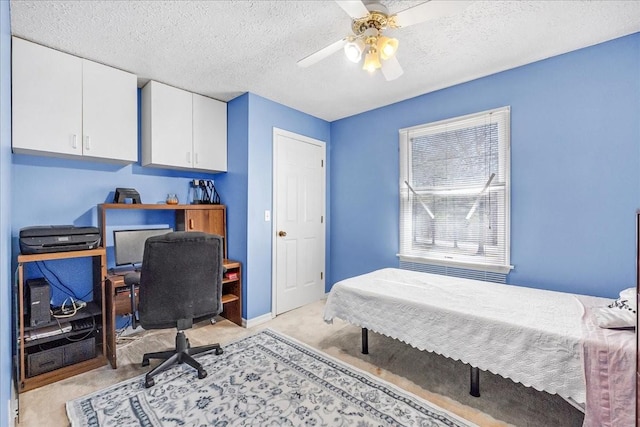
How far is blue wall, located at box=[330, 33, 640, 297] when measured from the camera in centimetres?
214

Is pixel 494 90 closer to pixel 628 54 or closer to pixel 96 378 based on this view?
pixel 628 54

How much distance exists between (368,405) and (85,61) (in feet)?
11.0

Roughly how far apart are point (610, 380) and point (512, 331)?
1.35ft

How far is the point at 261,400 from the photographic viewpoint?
1.89 meters

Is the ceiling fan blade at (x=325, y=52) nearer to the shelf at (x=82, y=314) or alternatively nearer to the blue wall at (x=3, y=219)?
the blue wall at (x=3, y=219)

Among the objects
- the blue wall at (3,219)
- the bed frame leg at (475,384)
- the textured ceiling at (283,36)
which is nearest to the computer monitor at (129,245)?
the blue wall at (3,219)

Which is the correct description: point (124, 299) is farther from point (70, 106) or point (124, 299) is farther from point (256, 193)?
point (70, 106)

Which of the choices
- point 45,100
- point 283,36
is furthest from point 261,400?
point 45,100

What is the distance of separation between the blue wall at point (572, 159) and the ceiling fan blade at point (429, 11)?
4.95ft

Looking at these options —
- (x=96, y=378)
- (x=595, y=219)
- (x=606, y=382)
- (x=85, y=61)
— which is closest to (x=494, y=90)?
(x=595, y=219)

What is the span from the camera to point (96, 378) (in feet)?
7.07

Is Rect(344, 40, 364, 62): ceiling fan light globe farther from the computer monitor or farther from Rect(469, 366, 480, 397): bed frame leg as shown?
the computer monitor

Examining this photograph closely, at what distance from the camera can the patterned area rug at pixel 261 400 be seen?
171cm

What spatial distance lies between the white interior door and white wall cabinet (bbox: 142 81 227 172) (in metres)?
0.66
